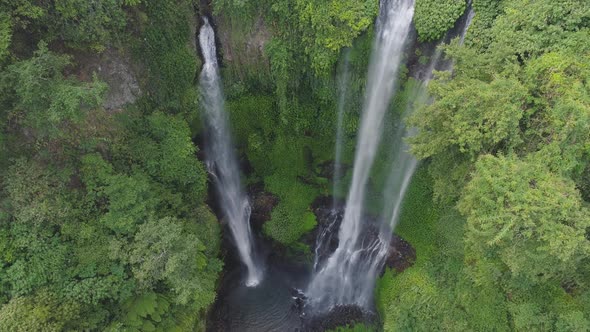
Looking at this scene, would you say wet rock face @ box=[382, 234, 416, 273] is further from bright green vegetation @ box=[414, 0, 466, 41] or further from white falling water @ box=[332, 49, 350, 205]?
bright green vegetation @ box=[414, 0, 466, 41]

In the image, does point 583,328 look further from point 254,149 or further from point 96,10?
point 96,10

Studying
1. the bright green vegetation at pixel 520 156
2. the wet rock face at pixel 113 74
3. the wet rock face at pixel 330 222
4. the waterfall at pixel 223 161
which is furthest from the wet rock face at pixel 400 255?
the wet rock face at pixel 113 74

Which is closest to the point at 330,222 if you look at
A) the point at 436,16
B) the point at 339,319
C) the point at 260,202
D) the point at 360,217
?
the point at 360,217

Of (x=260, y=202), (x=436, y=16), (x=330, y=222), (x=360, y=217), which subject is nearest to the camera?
(x=436, y=16)

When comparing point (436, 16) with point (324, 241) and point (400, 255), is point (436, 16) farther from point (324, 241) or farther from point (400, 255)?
point (324, 241)

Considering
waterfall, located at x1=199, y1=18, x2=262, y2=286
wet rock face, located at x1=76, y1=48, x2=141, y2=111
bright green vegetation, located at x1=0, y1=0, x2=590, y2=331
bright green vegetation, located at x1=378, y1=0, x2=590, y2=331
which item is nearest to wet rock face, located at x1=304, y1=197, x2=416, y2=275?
bright green vegetation, located at x1=0, y1=0, x2=590, y2=331

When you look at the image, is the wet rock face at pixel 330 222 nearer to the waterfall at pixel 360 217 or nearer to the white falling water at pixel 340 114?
the waterfall at pixel 360 217
